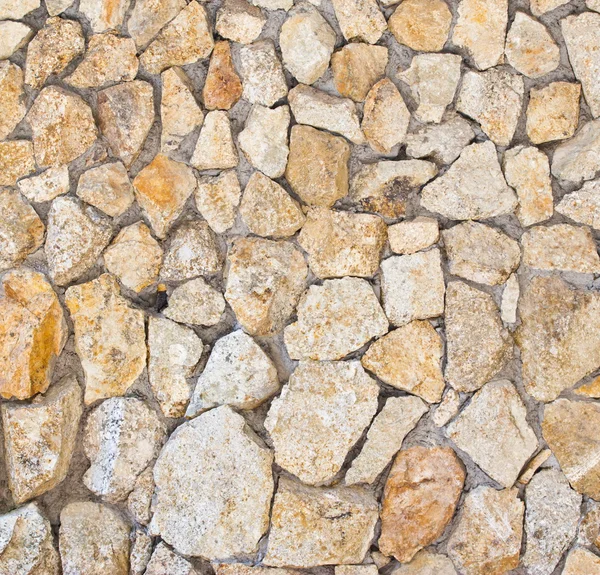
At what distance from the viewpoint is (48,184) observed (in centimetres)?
161

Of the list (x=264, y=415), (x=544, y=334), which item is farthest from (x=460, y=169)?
(x=264, y=415)

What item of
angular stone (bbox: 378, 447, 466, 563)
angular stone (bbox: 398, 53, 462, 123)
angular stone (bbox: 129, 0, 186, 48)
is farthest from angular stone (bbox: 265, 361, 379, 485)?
angular stone (bbox: 129, 0, 186, 48)

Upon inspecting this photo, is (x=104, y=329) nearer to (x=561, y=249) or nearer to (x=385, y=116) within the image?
(x=385, y=116)

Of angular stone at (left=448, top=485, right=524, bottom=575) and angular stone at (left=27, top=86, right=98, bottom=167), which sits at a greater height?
angular stone at (left=27, top=86, right=98, bottom=167)

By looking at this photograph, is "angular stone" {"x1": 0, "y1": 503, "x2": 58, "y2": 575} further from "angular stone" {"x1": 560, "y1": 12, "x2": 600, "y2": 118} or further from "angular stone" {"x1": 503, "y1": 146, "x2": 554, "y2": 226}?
"angular stone" {"x1": 560, "y1": 12, "x2": 600, "y2": 118}

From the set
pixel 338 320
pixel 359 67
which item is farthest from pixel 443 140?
pixel 338 320

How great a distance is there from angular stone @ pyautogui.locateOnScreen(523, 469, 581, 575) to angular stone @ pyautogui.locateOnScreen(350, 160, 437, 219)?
2.25 feet

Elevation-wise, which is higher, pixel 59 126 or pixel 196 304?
pixel 59 126

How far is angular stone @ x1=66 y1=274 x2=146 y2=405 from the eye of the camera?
1605 mm

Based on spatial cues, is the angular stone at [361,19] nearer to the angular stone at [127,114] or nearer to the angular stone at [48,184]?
the angular stone at [127,114]

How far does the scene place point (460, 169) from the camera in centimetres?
155

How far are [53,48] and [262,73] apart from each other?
48 cm

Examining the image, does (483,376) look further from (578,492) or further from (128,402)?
(128,402)

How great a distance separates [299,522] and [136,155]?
0.91 metres
